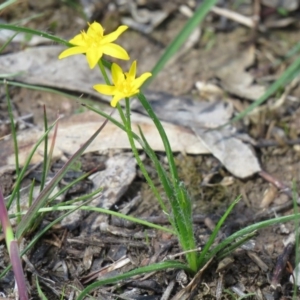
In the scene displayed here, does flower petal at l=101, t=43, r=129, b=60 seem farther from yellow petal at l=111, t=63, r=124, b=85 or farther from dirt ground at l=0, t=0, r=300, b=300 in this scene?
dirt ground at l=0, t=0, r=300, b=300

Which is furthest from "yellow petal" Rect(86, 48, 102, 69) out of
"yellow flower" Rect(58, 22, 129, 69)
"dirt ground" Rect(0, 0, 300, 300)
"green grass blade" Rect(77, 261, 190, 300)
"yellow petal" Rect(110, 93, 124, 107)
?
"dirt ground" Rect(0, 0, 300, 300)

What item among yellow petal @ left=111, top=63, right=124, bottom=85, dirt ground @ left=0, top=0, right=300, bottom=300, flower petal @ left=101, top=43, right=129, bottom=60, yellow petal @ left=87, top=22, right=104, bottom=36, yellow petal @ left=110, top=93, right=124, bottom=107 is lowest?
dirt ground @ left=0, top=0, right=300, bottom=300

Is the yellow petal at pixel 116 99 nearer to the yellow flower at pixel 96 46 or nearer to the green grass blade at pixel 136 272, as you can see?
the yellow flower at pixel 96 46

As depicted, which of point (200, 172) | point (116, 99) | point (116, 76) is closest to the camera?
point (116, 99)

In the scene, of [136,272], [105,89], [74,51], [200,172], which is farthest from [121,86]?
[200,172]

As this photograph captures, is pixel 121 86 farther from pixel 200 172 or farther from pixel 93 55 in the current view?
pixel 200 172

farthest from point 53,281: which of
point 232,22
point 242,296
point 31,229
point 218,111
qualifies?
point 232,22
